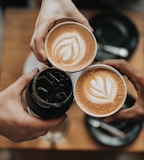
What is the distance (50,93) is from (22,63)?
447 millimetres

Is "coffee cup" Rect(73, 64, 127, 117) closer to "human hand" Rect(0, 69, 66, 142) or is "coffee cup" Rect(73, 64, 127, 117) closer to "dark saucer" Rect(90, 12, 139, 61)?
"human hand" Rect(0, 69, 66, 142)

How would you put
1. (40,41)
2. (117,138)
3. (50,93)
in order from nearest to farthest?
(50,93) → (40,41) → (117,138)

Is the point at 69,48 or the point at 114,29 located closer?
the point at 69,48

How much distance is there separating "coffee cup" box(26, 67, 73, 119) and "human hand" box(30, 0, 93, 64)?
0.11m

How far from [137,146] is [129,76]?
32 centimetres

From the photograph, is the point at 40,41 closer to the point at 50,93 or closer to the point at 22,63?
the point at 50,93

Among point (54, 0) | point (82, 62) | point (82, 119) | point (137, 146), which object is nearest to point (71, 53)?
point (82, 62)

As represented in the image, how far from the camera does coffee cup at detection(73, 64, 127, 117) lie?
34.8 inches

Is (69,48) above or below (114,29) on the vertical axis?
above

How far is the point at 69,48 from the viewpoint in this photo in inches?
36.1

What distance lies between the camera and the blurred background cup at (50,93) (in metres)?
0.79

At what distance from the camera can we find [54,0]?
0.98 meters

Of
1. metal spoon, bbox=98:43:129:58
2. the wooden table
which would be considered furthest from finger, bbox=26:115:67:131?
metal spoon, bbox=98:43:129:58

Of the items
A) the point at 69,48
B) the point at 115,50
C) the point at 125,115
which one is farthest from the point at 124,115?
the point at 115,50
